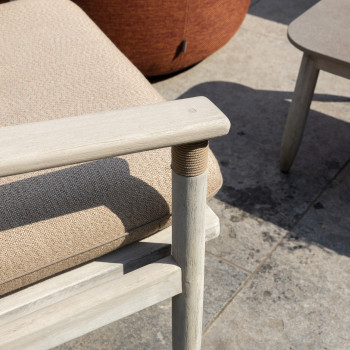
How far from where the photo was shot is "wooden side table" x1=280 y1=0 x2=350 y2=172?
148cm

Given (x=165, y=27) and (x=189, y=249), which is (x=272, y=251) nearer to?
(x=189, y=249)

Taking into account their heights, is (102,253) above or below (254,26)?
above

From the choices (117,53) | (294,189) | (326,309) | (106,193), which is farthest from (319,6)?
(106,193)

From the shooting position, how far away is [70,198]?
0.88m

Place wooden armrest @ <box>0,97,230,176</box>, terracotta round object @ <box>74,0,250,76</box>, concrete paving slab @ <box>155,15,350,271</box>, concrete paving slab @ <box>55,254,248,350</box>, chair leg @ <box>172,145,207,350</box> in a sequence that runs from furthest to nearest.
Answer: terracotta round object @ <box>74,0,250,76</box> < concrete paving slab @ <box>155,15,350,271</box> < concrete paving slab @ <box>55,254,248,350</box> < chair leg @ <box>172,145,207,350</box> < wooden armrest @ <box>0,97,230,176</box>

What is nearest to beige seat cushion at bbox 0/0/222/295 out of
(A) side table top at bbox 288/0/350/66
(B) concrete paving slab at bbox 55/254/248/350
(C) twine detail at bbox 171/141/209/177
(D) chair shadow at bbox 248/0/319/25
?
(C) twine detail at bbox 171/141/209/177

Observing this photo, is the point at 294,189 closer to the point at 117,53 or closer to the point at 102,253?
the point at 117,53

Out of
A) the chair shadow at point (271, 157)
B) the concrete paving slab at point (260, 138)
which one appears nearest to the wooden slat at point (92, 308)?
the concrete paving slab at point (260, 138)

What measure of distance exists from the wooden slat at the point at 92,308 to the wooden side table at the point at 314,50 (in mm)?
839

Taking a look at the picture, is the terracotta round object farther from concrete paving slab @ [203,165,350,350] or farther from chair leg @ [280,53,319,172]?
concrete paving slab @ [203,165,350,350]

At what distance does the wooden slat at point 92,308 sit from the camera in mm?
833

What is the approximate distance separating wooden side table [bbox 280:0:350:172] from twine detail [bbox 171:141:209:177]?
32.0 inches

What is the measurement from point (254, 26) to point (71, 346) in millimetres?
1942

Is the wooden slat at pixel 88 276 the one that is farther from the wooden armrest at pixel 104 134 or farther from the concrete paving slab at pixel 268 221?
the concrete paving slab at pixel 268 221
